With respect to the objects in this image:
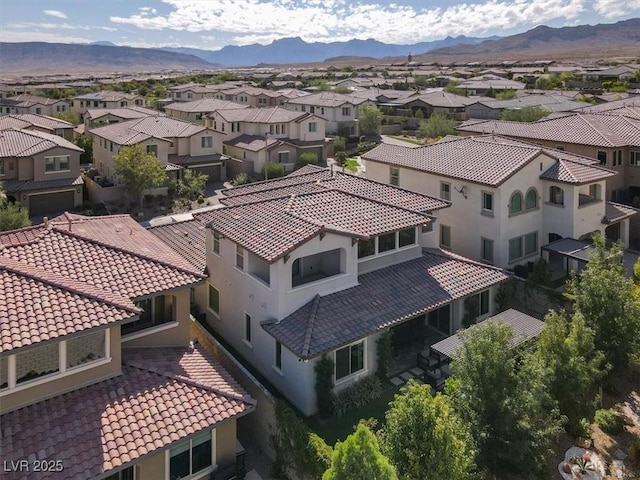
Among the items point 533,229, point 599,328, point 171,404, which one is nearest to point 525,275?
point 533,229

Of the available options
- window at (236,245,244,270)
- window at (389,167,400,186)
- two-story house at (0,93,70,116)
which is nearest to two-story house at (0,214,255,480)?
window at (236,245,244,270)

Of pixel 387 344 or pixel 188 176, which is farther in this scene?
pixel 188 176

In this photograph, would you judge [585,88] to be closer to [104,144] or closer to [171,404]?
[104,144]

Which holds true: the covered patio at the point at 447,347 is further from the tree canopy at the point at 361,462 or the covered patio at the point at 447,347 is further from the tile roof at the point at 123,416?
the tree canopy at the point at 361,462

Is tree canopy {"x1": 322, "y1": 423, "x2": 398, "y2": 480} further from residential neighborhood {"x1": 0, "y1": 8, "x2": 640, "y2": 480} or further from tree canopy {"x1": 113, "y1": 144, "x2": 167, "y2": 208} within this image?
tree canopy {"x1": 113, "y1": 144, "x2": 167, "y2": 208}

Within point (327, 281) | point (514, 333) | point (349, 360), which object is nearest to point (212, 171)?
point (327, 281)

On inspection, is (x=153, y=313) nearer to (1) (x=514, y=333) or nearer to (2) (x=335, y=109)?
(1) (x=514, y=333)
